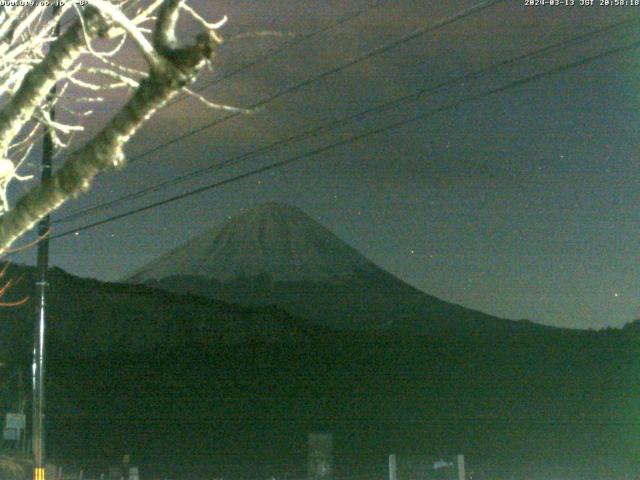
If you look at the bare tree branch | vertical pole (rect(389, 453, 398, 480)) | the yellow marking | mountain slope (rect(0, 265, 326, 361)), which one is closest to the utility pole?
the yellow marking

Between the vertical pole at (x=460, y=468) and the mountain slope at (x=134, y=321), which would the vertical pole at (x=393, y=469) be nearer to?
the vertical pole at (x=460, y=468)

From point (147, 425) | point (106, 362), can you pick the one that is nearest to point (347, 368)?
point (147, 425)

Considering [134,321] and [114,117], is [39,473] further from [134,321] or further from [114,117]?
[134,321]

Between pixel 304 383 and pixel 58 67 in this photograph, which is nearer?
pixel 58 67

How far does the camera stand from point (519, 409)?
43.8 meters

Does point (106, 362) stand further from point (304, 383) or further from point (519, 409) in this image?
point (519, 409)

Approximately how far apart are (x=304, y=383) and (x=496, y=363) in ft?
35.7

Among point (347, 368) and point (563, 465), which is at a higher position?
point (347, 368)

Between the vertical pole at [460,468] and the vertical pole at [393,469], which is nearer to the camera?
the vertical pole at [460,468]

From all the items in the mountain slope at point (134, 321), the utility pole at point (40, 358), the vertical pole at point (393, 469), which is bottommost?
the vertical pole at point (393, 469)

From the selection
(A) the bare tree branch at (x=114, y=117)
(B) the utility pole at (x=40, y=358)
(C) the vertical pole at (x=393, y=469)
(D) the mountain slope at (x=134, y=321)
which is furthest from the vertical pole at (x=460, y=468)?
(D) the mountain slope at (x=134, y=321)

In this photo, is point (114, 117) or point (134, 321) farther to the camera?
point (134, 321)

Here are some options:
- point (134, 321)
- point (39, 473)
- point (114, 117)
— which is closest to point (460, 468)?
point (39, 473)

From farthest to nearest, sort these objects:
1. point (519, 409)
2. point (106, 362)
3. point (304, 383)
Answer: point (106, 362) → point (304, 383) → point (519, 409)
